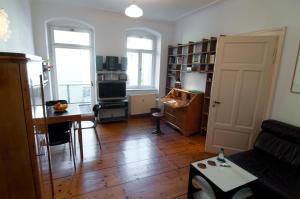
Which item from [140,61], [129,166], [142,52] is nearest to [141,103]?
[140,61]

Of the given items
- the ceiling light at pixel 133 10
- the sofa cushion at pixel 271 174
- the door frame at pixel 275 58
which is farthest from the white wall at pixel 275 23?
the ceiling light at pixel 133 10

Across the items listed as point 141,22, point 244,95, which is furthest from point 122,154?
point 141,22

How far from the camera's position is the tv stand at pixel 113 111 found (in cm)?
440

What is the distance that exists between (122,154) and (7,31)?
7.87ft

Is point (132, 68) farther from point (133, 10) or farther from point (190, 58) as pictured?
point (133, 10)

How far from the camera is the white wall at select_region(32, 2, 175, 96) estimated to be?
3.72 meters

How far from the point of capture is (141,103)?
196 inches

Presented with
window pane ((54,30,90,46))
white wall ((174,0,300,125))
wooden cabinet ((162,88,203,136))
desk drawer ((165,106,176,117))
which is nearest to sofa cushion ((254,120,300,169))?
white wall ((174,0,300,125))

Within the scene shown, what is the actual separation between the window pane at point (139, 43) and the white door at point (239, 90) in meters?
2.79

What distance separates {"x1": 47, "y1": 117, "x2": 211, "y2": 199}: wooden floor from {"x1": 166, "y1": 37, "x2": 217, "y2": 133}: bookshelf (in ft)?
3.57

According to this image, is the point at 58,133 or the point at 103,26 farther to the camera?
the point at 103,26

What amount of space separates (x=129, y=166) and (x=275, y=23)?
3.14m

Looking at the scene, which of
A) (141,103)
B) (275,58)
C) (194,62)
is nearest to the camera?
(275,58)

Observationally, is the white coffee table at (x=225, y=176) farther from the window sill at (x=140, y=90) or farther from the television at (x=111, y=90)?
the window sill at (x=140, y=90)
